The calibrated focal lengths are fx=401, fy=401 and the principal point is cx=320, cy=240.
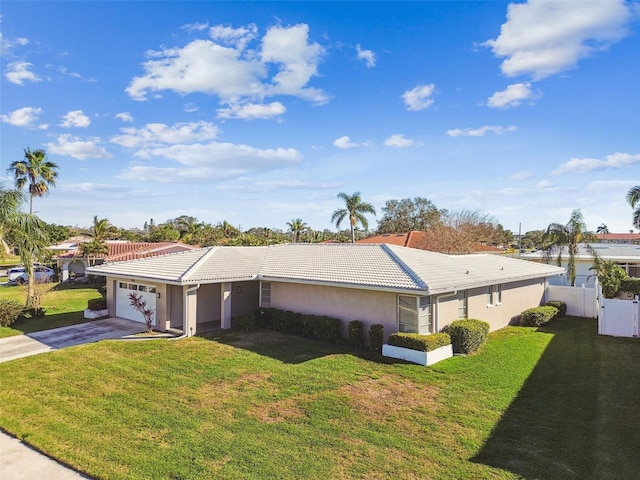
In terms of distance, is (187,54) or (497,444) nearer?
(497,444)

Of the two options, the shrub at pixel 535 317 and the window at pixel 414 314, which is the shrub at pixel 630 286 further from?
the window at pixel 414 314

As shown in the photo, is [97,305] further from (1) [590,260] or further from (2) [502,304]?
(1) [590,260]

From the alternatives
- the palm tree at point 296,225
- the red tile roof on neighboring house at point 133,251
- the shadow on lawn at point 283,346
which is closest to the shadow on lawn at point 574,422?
the shadow on lawn at point 283,346

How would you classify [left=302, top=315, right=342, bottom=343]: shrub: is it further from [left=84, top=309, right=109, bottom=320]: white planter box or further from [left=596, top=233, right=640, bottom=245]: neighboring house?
[left=596, top=233, right=640, bottom=245]: neighboring house

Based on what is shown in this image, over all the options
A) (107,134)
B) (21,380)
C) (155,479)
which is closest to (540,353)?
(155,479)

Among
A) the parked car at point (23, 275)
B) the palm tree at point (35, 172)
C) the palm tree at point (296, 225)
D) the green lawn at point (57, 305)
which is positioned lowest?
the green lawn at point (57, 305)

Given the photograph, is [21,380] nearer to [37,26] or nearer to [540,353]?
[37,26]
